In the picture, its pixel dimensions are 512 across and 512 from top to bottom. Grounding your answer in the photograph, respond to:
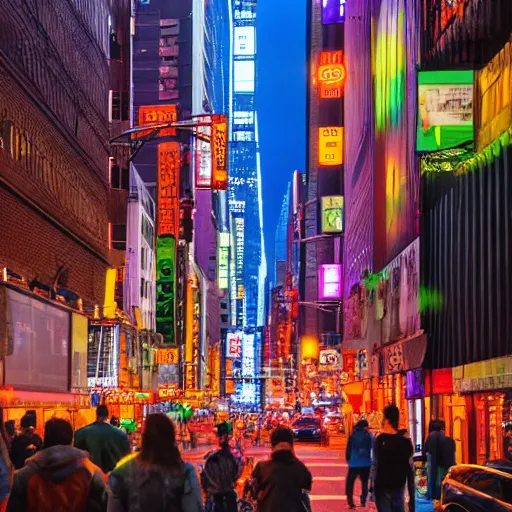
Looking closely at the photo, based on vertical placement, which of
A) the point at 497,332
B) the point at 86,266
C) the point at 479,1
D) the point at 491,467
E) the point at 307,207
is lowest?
the point at 491,467

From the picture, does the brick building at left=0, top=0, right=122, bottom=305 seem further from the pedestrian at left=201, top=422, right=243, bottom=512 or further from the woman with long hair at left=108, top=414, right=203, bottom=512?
the woman with long hair at left=108, top=414, right=203, bottom=512

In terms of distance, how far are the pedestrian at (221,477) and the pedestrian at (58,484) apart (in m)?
4.81

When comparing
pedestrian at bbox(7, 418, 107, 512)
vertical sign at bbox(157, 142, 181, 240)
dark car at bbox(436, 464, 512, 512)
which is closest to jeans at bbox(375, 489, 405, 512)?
dark car at bbox(436, 464, 512, 512)

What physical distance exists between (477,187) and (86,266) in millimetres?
16129

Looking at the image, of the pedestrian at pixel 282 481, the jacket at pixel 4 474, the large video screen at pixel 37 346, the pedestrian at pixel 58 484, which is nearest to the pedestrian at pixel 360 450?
the large video screen at pixel 37 346

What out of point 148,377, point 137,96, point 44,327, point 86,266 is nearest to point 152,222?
point 148,377

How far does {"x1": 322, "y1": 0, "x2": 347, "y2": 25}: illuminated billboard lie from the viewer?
93.4 meters

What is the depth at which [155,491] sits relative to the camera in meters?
6.54

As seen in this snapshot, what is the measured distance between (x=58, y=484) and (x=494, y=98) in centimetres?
2066

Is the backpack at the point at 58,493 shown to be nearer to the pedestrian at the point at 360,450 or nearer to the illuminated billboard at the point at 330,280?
the pedestrian at the point at 360,450

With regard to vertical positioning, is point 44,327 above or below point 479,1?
below

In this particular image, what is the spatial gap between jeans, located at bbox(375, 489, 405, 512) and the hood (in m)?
5.89

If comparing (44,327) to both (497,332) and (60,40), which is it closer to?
(60,40)

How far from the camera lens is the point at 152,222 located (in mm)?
87812
